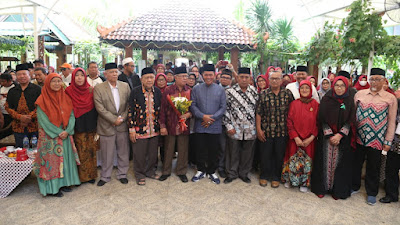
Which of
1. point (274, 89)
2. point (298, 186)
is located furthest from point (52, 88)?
point (298, 186)

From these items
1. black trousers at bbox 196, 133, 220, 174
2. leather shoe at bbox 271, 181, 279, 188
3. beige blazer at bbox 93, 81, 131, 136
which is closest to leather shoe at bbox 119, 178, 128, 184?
beige blazer at bbox 93, 81, 131, 136

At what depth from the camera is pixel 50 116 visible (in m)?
3.63

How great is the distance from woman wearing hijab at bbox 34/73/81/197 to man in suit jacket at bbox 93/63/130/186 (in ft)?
1.32

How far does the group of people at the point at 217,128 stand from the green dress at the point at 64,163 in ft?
0.04

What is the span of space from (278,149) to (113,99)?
248 cm

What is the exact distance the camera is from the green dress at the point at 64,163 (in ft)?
11.9

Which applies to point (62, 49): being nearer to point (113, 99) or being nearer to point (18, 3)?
point (18, 3)

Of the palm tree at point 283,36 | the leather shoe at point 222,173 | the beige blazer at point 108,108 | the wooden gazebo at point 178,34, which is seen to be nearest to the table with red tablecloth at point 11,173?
the beige blazer at point 108,108

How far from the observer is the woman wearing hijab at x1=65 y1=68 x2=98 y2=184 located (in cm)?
385

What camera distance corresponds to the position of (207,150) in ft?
14.4

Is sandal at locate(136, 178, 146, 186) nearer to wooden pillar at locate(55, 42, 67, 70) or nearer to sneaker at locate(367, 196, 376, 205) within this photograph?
sneaker at locate(367, 196, 376, 205)

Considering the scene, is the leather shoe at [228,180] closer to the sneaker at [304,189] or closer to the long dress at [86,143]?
the sneaker at [304,189]

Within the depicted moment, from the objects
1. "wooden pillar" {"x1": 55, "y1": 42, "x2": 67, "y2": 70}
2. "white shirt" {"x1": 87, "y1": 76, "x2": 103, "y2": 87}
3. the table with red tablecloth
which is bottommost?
the table with red tablecloth

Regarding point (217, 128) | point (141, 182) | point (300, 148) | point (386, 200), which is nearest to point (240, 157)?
point (217, 128)
